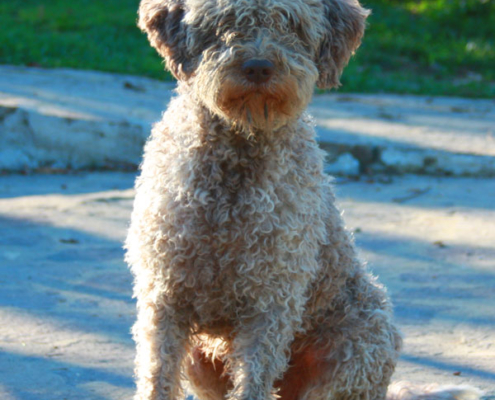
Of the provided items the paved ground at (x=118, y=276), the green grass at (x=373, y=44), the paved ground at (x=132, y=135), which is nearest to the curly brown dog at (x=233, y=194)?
the paved ground at (x=118, y=276)

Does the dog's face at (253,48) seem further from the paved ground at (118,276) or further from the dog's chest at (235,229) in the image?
the paved ground at (118,276)

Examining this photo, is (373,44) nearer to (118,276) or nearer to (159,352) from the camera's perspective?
(118,276)

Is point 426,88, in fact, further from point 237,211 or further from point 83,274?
point 237,211

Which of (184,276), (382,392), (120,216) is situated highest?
(184,276)

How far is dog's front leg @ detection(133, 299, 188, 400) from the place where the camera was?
3295 millimetres

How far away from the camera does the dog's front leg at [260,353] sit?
10.6ft

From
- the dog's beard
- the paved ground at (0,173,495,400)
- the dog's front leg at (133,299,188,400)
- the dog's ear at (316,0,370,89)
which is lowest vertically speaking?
the paved ground at (0,173,495,400)

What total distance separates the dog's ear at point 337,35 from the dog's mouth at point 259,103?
0.27 metres

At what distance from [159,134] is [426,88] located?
827 centimetres

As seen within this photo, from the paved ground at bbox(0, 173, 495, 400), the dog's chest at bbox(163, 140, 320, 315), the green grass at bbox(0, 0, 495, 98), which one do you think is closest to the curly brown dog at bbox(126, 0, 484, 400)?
the dog's chest at bbox(163, 140, 320, 315)

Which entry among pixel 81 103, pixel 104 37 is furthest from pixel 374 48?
pixel 81 103

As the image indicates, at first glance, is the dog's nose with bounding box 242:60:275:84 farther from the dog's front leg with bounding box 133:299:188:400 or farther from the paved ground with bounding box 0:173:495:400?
the paved ground with bounding box 0:173:495:400

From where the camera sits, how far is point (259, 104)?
3070 mm

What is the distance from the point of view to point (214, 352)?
11.9 ft
